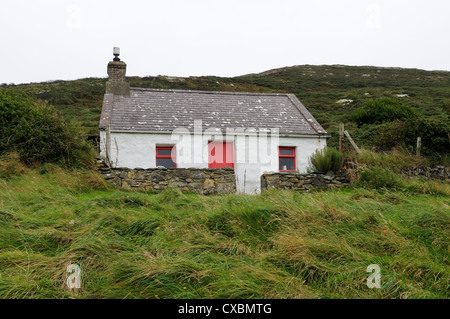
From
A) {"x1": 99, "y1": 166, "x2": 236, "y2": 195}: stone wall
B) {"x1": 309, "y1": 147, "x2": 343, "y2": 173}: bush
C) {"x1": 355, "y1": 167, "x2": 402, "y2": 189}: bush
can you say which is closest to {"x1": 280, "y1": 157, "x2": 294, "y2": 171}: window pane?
{"x1": 309, "y1": 147, "x2": 343, "y2": 173}: bush

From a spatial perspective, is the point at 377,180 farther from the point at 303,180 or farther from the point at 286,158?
the point at 286,158

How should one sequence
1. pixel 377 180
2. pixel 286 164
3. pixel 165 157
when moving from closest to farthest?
pixel 377 180, pixel 165 157, pixel 286 164

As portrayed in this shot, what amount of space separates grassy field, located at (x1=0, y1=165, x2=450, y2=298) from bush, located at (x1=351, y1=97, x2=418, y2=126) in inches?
707

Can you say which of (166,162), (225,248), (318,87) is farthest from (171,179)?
(318,87)

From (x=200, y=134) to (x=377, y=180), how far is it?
6972mm

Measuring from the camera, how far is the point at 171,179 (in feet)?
37.7

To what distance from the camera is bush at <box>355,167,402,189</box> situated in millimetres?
10789

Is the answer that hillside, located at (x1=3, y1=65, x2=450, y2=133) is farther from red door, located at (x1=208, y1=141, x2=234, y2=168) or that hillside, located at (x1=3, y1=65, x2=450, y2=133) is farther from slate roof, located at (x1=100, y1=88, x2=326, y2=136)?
red door, located at (x1=208, y1=141, x2=234, y2=168)

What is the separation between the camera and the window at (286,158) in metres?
15.8

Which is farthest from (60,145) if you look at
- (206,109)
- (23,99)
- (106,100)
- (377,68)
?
(377,68)

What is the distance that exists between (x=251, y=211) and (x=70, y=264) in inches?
111

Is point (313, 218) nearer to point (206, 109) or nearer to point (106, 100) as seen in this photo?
point (206, 109)

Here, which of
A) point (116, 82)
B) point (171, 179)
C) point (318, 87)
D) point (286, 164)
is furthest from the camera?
point (318, 87)

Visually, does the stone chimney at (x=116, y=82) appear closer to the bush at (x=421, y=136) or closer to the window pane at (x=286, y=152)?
the window pane at (x=286, y=152)
